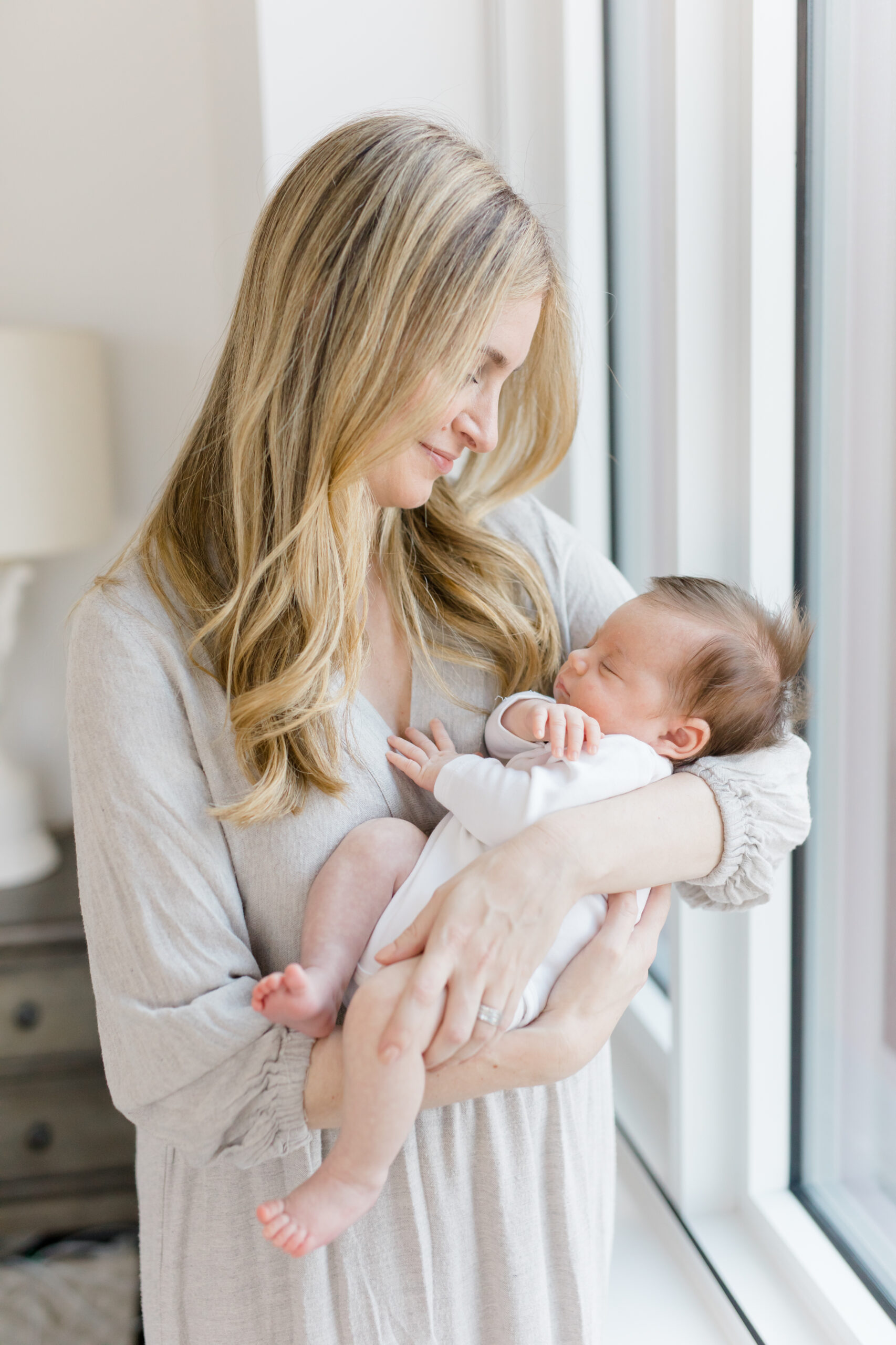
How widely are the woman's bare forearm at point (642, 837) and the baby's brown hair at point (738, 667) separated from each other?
10 cm

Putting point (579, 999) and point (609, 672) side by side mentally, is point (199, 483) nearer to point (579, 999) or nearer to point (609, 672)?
point (609, 672)

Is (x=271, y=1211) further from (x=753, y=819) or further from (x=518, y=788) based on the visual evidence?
(x=753, y=819)

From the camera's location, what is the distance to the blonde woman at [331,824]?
0.94 metres

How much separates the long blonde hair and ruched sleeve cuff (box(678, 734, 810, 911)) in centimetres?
40

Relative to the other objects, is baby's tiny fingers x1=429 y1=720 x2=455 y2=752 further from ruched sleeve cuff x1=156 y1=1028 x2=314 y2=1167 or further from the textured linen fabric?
ruched sleeve cuff x1=156 y1=1028 x2=314 y2=1167

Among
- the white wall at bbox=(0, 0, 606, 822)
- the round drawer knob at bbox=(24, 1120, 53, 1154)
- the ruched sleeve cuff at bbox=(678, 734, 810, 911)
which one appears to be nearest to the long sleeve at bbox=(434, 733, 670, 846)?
the ruched sleeve cuff at bbox=(678, 734, 810, 911)

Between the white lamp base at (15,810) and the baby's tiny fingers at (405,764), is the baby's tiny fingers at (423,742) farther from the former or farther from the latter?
the white lamp base at (15,810)

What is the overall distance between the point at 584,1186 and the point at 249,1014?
0.47 metres

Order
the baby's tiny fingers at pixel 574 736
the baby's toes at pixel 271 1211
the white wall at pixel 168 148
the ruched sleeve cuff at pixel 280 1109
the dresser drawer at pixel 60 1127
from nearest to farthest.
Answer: the baby's toes at pixel 271 1211, the ruched sleeve cuff at pixel 280 1109, the baby's tiny fingers at pixel 574 736, the white wall at pixel 168 148, the dresser drawer at pixel 60 1127

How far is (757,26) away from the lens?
1.22 meters

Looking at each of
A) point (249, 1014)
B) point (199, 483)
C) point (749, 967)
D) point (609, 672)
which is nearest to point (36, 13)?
point (199, 483)

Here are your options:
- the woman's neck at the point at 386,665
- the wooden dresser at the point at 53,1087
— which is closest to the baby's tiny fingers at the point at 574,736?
the woman's neck at the point at 386,665

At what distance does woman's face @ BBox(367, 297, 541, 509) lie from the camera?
1053 mm

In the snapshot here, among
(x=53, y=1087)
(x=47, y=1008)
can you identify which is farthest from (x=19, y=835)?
(x=53, y=1087)
